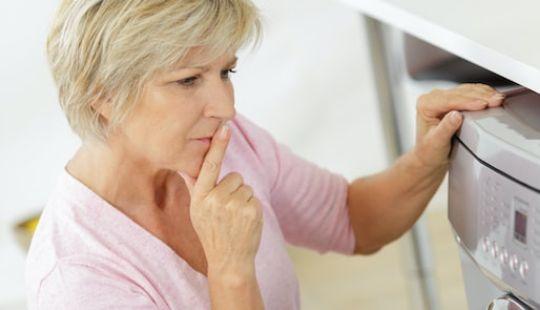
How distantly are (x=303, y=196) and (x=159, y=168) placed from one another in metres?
0.26

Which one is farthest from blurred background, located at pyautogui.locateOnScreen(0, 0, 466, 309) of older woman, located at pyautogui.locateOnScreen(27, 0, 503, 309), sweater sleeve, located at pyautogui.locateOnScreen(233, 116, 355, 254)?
older woman, located at pyautogui.locateOnScreen(27, 0, 503, 309)

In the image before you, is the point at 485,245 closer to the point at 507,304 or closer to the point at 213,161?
the point at 507,304

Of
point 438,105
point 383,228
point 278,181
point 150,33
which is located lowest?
point 383,228

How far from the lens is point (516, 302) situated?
1054 mm

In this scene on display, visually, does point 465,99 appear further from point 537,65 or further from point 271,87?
point 271,87

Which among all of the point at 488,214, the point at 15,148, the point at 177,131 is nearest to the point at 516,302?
the point at 488,214

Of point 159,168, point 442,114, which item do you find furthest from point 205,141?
point 442,114

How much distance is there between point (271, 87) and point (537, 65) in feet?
5.37

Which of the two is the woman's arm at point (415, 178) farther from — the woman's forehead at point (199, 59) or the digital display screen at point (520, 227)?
the woman's forehead at point (199, 59)

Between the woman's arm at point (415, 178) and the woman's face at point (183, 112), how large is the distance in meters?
0.26

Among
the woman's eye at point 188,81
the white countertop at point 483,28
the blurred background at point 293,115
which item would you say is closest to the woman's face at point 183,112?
the woman's eye at point 188,81

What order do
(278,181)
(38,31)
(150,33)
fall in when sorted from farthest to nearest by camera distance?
(38,31) < (278,181) < (150,33)

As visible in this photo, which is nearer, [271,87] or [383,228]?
[383,228]

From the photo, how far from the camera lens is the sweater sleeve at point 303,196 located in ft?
4.82
